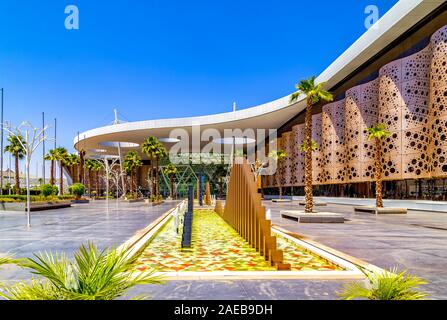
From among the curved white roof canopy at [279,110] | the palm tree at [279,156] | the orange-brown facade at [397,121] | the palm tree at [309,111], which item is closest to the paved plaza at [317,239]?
the palm tree at [309,111]

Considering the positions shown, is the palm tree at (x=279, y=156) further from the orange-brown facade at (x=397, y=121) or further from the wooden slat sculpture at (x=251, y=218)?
the wooden slat sculpture at (x=251, y=218)

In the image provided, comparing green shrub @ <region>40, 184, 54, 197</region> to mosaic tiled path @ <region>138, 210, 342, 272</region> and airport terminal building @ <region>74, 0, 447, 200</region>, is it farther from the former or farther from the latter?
airport terminal building @ <region>74, 0, 447, 200</region>

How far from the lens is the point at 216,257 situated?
411 inches

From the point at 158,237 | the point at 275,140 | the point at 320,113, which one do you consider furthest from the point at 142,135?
the point at 158,237

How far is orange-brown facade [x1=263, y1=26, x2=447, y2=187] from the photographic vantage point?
112ft

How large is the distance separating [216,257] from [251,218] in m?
2.53

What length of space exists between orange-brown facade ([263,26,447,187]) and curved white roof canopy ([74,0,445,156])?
2725 mm

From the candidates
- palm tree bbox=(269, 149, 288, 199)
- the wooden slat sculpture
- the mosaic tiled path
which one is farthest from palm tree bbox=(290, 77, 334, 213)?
palm tree bbox=(269, 149, 288, 199)

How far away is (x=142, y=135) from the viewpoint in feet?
261

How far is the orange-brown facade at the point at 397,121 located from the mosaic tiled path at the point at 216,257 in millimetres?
27617

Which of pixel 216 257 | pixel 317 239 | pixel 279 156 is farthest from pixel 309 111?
pixel 279 156

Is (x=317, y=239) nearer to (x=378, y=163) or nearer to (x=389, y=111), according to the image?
(x=378, y=163)

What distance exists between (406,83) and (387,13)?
24.0 ft
